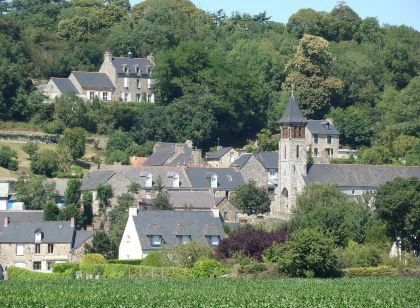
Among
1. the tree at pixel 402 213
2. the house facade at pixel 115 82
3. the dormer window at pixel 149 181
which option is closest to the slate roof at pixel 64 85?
the house facade at pixel 115 82

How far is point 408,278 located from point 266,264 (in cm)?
823

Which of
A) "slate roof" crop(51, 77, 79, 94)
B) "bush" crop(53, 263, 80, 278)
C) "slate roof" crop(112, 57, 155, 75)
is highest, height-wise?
"slate roof" crop(112, 57, 155, 75)

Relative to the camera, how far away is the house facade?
11119cm

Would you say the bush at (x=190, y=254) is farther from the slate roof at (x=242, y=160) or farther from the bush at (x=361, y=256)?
the slate roof at (x=242, y=160)

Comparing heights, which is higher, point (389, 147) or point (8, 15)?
point (8, 15)

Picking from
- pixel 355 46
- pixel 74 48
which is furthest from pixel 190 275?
pixel 355 46

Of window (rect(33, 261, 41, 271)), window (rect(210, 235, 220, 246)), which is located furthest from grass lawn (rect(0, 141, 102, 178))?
window (rect(210, 235, 220, 246))

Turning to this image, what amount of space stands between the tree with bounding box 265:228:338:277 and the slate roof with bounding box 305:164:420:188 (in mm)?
24771

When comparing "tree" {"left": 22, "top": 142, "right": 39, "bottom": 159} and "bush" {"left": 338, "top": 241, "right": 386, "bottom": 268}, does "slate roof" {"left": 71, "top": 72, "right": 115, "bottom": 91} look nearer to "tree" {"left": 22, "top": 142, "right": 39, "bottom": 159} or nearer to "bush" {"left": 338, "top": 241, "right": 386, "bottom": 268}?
"tree" {"left": 22, "top": 142, "right": 39, "bottom": 159}

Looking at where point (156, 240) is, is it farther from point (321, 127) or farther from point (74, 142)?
point (321, 127)

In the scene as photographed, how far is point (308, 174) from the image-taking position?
306 feet

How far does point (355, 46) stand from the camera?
428ft

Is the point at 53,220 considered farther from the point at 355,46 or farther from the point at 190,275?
the point at 355,46

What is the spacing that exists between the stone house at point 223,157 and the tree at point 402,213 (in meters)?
24.3
